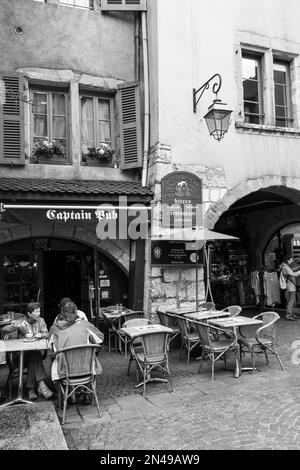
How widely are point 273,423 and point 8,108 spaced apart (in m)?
6.72

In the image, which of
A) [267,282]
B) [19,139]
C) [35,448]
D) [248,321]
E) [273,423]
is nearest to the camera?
[35,448]

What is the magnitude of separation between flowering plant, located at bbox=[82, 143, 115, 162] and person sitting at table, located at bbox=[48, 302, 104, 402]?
12.7 ft

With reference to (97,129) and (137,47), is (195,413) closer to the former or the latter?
(97,129)

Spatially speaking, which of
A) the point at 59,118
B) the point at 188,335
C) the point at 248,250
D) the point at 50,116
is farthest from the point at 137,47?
the point at 248,250

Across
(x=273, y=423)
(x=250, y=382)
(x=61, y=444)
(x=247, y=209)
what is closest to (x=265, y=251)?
(x=247, y=209)

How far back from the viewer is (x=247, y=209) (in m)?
13.6

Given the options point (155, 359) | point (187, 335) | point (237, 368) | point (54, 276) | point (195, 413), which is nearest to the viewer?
point (195, 413)

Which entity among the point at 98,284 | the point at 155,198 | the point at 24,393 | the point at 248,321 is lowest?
the point at 24,393

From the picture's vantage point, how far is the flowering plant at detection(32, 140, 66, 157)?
7883mm

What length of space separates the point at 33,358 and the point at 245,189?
5.37 metres

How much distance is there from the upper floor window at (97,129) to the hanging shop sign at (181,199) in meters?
1.40

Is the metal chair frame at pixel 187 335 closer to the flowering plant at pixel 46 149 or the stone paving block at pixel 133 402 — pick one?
the stone paving block at pixel 133 402

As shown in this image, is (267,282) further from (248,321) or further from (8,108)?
(8,108)

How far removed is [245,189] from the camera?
28.4 ft
